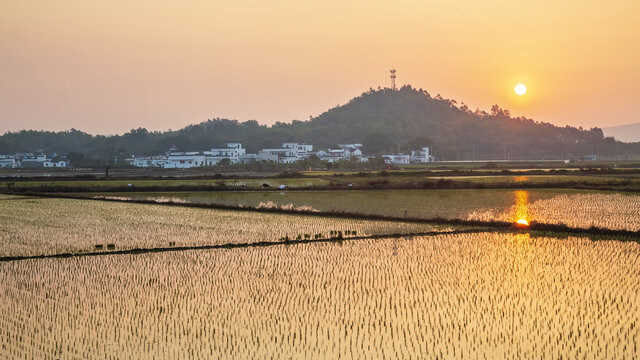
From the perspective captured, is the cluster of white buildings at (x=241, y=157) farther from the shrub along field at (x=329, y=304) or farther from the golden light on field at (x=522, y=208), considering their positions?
the shrub along field at (x=329, y=304)

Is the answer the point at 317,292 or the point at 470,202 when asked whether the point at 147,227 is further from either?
the point at 470,202

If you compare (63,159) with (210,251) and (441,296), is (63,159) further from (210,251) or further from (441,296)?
(441,296)

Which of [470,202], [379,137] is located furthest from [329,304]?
[379,137]

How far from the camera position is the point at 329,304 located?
33.0 ft

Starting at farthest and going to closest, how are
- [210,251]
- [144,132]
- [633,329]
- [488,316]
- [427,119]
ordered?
[427,119], [144,132], [210,251], [488,316], [633,329]

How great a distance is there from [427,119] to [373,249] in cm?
13339

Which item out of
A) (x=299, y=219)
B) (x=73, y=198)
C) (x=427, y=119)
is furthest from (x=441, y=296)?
(x=427, y=119)

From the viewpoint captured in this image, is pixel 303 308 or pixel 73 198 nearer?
pixel 303 308

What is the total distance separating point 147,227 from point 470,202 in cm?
1268

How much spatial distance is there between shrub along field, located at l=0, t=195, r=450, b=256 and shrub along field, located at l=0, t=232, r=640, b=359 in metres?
1.78

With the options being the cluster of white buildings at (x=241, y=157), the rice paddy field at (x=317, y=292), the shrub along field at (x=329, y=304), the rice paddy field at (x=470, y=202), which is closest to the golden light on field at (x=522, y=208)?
the rice paddy field at (x=470, y=202)

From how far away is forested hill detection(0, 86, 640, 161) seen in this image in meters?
108

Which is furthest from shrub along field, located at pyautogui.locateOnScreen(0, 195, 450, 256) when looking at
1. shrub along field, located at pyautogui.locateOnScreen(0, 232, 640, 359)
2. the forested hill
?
the forested hill

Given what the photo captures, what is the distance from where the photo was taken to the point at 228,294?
10.8 meters
